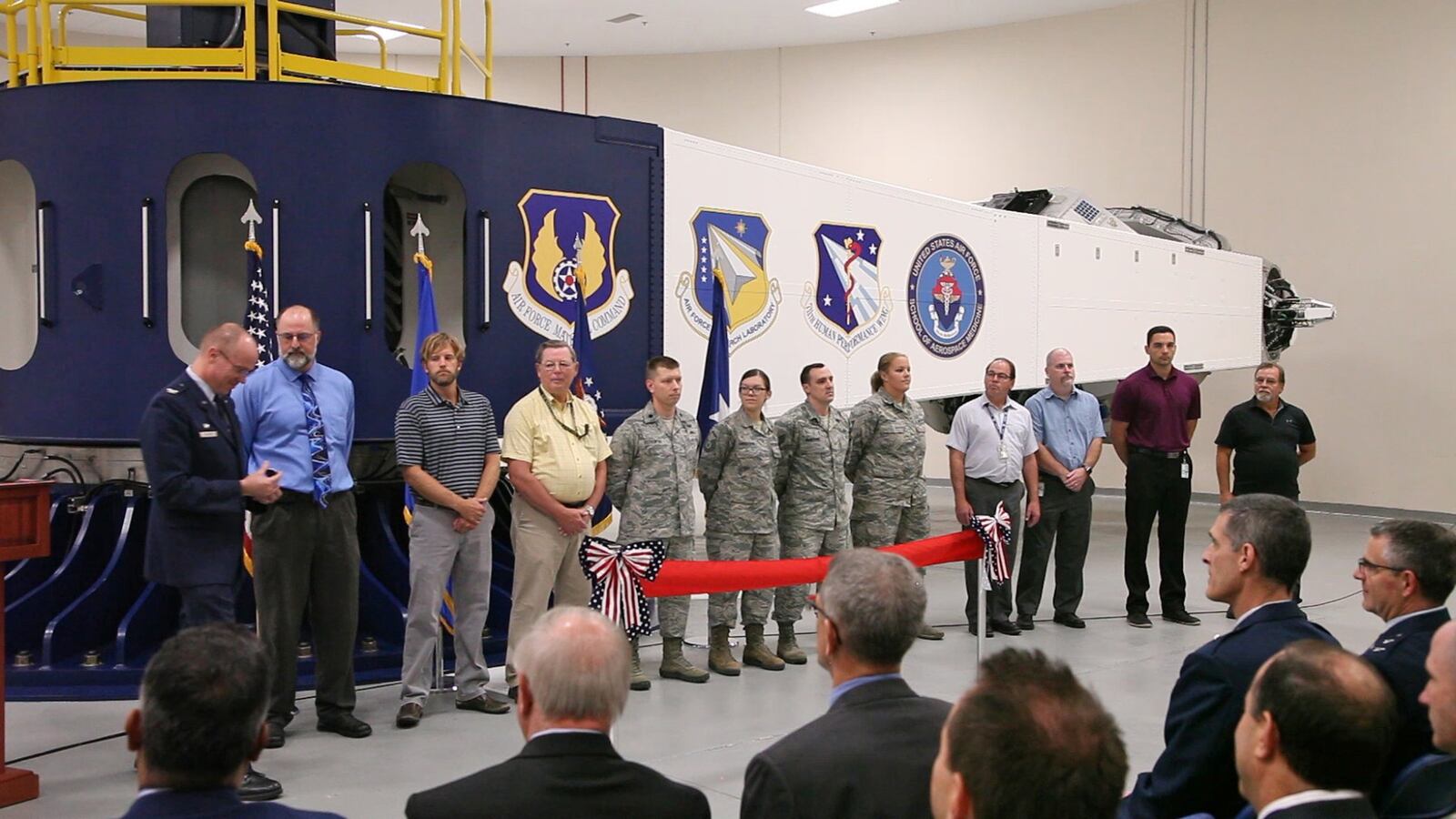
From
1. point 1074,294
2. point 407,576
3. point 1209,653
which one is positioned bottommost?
point 407,576

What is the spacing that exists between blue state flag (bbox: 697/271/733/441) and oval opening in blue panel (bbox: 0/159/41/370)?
3.58m

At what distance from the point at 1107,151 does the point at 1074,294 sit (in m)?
6.34

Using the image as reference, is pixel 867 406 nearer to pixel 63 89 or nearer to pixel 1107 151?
pixel 63 89

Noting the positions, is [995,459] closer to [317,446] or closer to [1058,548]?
[1058,548]

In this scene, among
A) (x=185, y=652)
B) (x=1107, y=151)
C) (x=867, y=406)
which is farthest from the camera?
(x=1107, y=151)

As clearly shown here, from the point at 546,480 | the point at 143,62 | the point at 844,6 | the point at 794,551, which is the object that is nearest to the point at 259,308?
the point at 546,480

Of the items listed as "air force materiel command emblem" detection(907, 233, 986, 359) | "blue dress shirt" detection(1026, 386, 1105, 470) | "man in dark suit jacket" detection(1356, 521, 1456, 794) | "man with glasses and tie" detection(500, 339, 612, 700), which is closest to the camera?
"man in dark suit jacket" detection(1356, 521, 1456, 794)

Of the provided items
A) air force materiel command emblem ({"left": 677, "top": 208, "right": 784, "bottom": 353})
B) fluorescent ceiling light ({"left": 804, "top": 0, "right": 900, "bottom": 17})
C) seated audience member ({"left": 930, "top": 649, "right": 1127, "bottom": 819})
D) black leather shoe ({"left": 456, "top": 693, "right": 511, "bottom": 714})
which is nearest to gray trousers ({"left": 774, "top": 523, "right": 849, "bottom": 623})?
air force materiel command emblem ({"left": 677, "top": 208, "right": 784, "bottom": 353})

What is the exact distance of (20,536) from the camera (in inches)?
183

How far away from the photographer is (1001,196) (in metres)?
12.0

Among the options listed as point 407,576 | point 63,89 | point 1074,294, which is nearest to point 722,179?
point 407,576

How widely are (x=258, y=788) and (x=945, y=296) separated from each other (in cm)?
626

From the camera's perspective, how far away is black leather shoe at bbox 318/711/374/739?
535 cm

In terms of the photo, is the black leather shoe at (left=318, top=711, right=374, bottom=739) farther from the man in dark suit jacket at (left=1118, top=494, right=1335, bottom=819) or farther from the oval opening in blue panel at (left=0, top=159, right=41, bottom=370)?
the man in dark suit jacket at (left=1118, top=494, right=1335, bottom=819)
